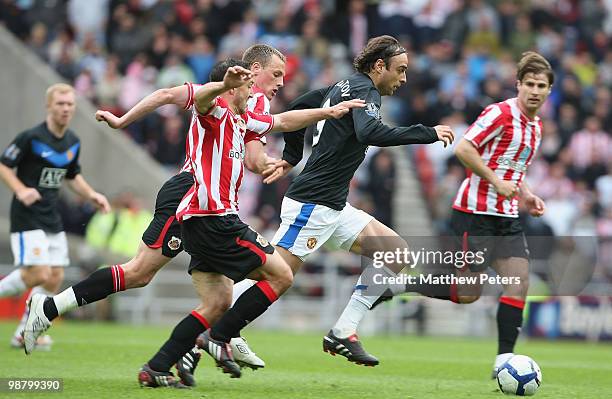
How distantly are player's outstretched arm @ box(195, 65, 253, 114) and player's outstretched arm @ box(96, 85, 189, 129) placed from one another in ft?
0.59

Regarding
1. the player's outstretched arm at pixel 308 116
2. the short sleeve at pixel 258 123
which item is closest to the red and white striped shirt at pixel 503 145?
the player's outstretched arm at pixel 308 116

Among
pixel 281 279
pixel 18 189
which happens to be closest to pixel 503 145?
pixel 281 279

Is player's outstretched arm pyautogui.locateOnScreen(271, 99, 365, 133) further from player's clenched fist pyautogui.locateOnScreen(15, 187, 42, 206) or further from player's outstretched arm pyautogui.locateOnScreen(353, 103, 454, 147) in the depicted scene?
player's clenched fist pyautogui.locateOnScreen(15, 187, 42, 206)

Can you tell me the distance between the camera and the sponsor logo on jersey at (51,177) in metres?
11.0

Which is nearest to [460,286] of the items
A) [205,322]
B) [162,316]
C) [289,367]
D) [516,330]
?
[516,330]

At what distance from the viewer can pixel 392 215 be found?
700 inches

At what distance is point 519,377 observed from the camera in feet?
25.0

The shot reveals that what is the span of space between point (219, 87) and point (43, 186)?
4.73 m

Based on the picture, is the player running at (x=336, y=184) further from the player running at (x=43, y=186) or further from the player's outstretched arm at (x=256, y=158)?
the player running at (x=43, y=186)

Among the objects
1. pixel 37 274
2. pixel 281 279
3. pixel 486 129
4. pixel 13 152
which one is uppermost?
pixel 486 129

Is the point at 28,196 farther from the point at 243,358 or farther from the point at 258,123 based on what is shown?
the point at 258,123

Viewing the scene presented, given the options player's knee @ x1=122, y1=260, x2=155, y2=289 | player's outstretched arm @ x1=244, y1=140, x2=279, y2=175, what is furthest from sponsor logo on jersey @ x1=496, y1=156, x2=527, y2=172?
player's knee @ x1=122, y1=260, x2=155, y2=289

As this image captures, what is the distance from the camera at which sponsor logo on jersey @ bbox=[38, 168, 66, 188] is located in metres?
11.0

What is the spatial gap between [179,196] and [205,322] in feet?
4.13
